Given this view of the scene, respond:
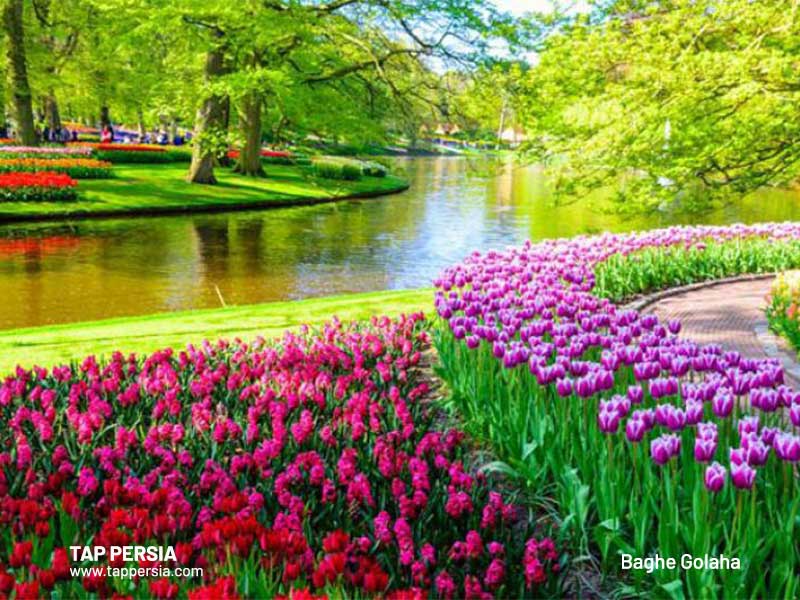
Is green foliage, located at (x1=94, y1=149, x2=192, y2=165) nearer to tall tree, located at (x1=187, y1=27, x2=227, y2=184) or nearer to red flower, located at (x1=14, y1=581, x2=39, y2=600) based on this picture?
tall tree, located at (x1=187, y1=27, x2=227, y2=184)

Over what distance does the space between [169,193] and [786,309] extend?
79.1 ft

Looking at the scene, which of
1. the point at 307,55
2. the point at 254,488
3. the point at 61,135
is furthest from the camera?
the point at 61,135

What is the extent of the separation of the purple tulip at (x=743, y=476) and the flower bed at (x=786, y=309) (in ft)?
18.6

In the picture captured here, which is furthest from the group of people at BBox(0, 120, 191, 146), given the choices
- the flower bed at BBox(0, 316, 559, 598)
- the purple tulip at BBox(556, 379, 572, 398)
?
the purple tulip at BBox(556, 379, 572, 398)

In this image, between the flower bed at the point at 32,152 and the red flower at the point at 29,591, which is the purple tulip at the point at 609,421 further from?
the flower bed at the point at 32,152

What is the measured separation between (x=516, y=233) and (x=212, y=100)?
1139 centimetres

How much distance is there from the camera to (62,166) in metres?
28.1

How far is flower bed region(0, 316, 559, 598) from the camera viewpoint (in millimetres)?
3121

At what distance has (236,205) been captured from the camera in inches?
1165

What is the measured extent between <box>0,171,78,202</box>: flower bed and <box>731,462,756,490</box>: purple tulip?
25236 mm

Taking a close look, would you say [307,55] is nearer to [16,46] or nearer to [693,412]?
[16,46]

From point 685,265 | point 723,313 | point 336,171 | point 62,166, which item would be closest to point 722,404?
point 723,313

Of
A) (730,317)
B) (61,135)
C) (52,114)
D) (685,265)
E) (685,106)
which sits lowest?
(730,317)

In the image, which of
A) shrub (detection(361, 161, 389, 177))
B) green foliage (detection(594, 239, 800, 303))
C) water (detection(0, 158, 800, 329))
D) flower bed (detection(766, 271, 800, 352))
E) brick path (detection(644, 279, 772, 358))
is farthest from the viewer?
shrub (detection(361, 161, 389, 177))
